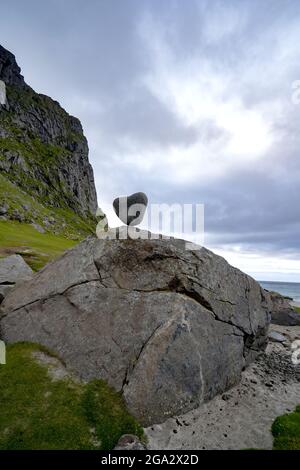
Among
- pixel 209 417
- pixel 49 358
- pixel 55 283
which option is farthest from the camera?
pixel 55 283

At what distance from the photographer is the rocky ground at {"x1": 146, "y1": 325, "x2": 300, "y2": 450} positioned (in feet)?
44.8

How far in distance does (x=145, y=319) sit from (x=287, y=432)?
8.88 meters

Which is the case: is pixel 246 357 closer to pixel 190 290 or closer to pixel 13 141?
pixel 190 290

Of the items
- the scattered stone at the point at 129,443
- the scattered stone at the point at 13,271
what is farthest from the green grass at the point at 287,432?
the scattered stone at the point at 13,271

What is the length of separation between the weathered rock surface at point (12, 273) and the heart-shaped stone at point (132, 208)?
10584 mm

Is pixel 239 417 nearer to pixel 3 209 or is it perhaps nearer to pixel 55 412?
pixel 55 412

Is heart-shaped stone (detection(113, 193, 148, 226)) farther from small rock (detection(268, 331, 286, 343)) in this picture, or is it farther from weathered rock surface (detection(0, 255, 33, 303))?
small rock (detection(268, 331, 286, 343))

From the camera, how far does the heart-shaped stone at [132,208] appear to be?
22.4 m

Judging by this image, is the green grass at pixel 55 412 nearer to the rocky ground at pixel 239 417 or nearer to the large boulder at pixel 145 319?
the large boulder at pixel 145 319

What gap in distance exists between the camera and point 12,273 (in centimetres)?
2794

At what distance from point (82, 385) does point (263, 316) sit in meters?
15.9

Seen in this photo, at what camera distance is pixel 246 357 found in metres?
22.2

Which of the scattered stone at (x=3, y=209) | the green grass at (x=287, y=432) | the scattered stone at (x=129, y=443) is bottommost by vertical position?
the scattered stone at (x=129, y=443)
